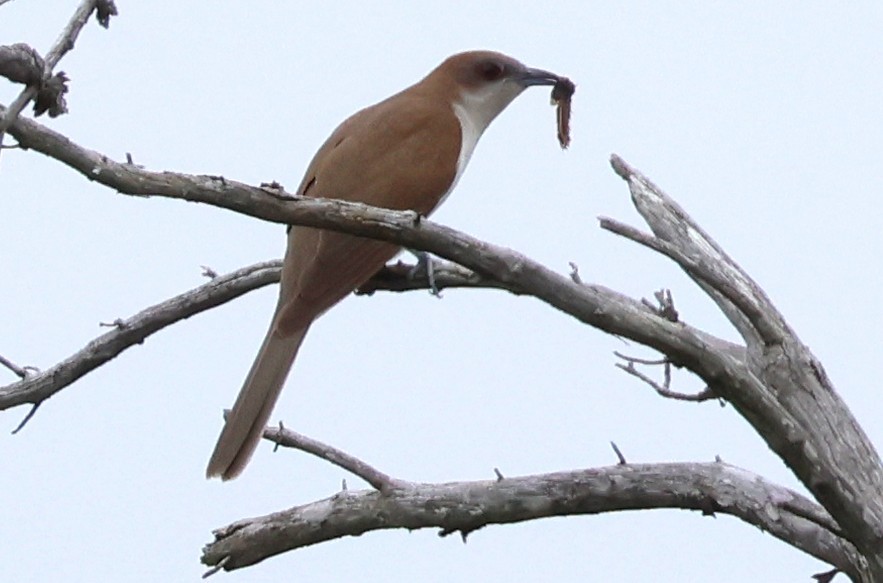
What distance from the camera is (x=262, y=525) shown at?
3.95m

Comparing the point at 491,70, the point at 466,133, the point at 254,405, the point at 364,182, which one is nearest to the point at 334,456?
the point at 254,405

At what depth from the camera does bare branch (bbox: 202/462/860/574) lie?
155 inches

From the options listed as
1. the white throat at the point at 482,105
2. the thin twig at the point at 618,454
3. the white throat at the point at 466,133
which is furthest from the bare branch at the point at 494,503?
the white throat at the point at 482,105

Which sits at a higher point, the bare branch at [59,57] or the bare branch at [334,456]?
the bare branch at [59,57]

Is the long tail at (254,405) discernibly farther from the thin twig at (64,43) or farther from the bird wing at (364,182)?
the thin twig at (64,43)

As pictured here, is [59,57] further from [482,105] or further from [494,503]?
[482,105]

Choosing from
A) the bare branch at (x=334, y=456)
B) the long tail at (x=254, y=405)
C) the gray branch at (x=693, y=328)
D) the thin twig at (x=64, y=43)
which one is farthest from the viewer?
the long tail at (x=254, y=405)

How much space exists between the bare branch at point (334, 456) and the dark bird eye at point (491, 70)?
2.44 meters

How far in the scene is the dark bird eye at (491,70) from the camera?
5.98 m

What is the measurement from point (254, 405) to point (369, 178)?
0.96 metres

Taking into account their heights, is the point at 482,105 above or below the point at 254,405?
above

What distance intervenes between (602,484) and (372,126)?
1992 mm

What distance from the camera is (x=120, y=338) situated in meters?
4.43

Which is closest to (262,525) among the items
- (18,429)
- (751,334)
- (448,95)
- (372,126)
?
(18,429)
